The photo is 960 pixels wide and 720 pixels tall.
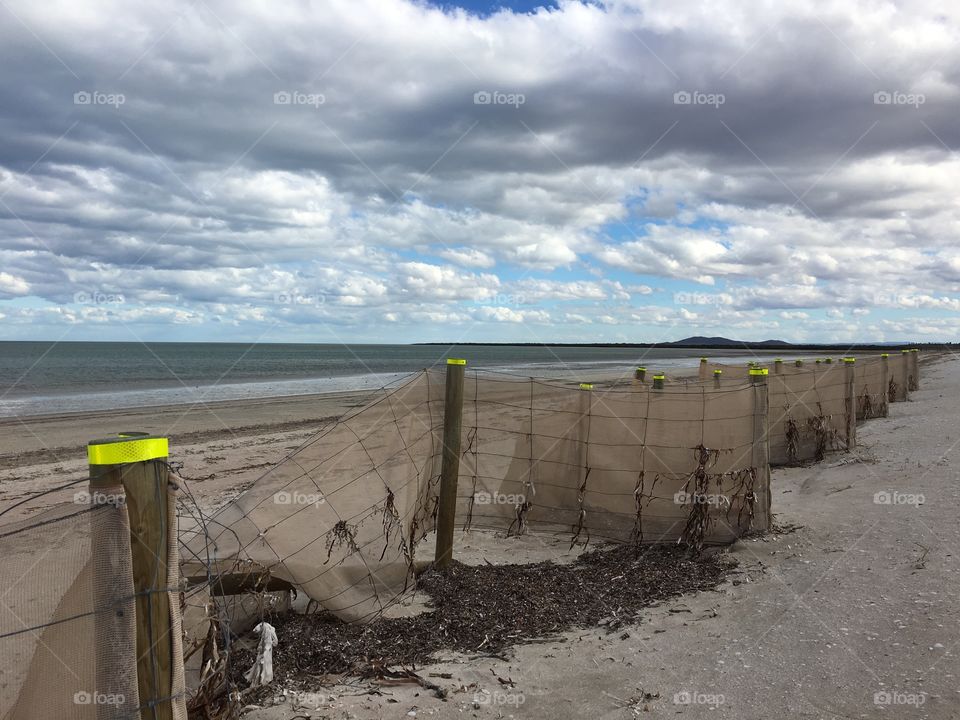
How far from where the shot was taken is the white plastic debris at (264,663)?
443 centimetres

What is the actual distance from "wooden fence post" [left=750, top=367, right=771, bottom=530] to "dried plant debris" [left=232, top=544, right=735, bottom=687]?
88 cm

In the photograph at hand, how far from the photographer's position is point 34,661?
2994mm

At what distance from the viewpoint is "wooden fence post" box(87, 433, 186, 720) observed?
2865 mm

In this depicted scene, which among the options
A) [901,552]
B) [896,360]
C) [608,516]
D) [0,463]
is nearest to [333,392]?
[0,463]

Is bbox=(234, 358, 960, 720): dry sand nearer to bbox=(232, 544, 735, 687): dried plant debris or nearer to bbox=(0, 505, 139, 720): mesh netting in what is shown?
bbox=(232, 544, 735, 687): dried plant debris

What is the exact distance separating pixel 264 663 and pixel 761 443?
17.6 ft

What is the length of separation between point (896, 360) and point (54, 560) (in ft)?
77.1

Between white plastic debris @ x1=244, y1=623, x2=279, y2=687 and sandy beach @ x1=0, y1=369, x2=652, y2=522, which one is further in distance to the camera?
sandy beach @ x1=0, y1=369, x2=652, y2=522

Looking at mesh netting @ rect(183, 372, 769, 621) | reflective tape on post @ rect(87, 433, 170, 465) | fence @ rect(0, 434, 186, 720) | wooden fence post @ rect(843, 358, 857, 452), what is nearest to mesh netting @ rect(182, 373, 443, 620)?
mesh netting @ rect(183, 372, 769, 621)

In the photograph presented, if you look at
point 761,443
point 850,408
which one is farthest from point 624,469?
point 850,408

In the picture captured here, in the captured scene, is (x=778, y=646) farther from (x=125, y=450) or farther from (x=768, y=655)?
(x=125, y=450)

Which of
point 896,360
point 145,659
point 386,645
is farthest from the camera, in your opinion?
point 896,360

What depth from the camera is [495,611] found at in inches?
223

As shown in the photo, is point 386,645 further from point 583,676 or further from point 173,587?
point 173,587
